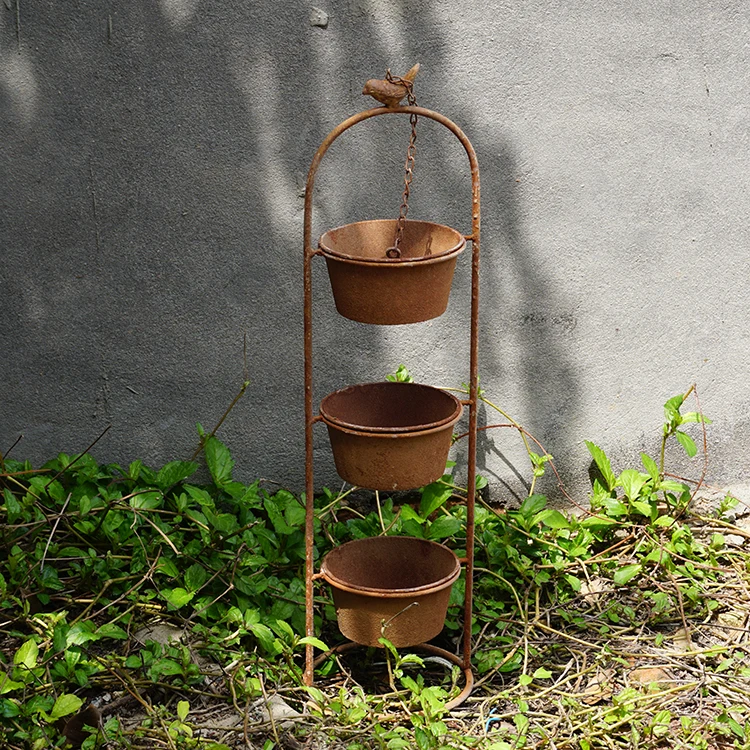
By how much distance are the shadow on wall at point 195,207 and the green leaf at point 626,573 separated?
741 millimetres

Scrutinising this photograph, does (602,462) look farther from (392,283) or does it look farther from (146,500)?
(146,500)

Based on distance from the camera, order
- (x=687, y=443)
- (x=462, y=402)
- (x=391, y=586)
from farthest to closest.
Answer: (x=687, y=443) < (x=391, y=586) < (x=462, y=402)

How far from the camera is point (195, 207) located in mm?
2977

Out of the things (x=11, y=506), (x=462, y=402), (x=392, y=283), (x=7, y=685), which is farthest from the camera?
(x=11, y=506)

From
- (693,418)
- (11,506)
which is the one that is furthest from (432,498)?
(11,506)

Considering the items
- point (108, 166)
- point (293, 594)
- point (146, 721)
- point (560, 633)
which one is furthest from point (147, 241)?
point (560, 633)

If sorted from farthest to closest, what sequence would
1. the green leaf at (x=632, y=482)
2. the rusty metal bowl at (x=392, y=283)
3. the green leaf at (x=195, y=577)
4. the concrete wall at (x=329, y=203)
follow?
1. the green leaf at (x=632, y=482)
2. the concrete wall at (x=329, y=203)
3. the green leaf at (x=195, y=577)
4. the rusty metal bowl at (x=392, y=283)

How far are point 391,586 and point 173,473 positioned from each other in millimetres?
793

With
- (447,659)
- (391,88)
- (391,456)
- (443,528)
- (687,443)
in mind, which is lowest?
(447,659)

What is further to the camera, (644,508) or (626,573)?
(644,508)

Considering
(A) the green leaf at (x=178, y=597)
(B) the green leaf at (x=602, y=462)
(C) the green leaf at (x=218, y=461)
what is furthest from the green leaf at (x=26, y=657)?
(B) the green leaf at (x=602, y=462)

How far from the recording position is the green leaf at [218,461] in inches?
121

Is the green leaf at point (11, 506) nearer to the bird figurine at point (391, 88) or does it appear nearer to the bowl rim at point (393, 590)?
the bowl rim at point (393, 590)

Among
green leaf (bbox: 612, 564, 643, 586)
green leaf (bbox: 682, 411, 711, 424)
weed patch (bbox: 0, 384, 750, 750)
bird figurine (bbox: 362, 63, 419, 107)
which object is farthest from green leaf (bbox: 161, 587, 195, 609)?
green leaf (bbox: 682, 411, 711, 424)
